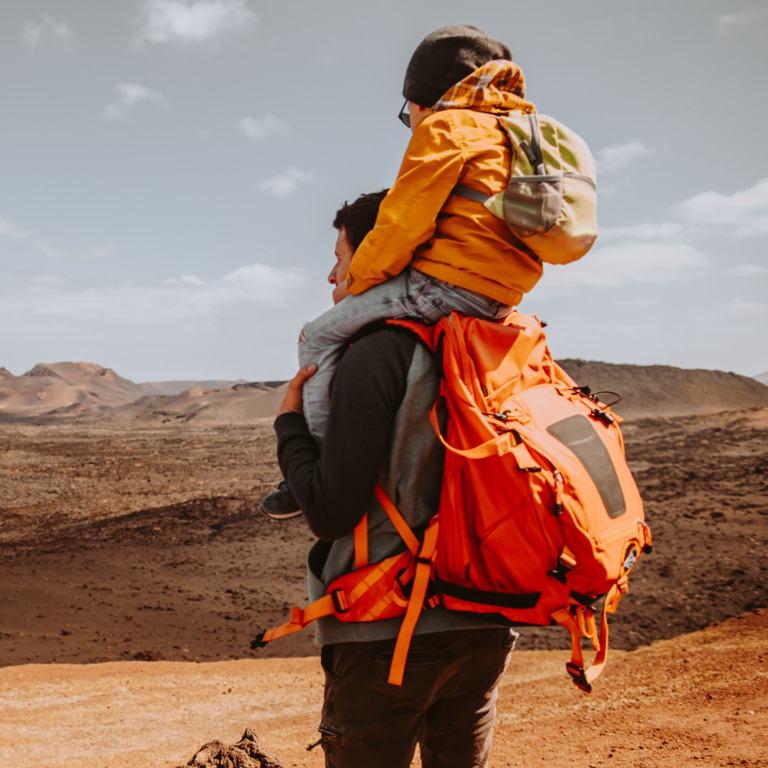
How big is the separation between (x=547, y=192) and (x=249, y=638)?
236 inches

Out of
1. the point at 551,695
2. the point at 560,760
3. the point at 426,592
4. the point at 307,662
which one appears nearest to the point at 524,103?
the point at 426,592

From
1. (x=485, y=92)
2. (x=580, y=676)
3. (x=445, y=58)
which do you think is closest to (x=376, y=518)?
(x=580, y=676)

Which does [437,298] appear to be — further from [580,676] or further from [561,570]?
[580,676]

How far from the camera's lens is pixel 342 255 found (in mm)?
1696

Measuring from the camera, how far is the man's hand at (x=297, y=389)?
1.49m

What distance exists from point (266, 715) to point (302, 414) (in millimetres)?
3528

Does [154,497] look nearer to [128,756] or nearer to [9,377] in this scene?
[128,756]

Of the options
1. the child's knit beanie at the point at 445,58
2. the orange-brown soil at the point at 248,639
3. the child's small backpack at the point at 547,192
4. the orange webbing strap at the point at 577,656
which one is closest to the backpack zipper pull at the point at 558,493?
the orange webbing strap at the point at 577,656

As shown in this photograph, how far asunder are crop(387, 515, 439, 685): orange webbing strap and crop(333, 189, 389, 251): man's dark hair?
0.73 meters

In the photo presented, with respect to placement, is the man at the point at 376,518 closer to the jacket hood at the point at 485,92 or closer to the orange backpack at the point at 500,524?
the orange backpack at the point at 500,524

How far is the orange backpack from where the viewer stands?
126 cm

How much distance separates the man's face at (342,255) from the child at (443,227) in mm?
242

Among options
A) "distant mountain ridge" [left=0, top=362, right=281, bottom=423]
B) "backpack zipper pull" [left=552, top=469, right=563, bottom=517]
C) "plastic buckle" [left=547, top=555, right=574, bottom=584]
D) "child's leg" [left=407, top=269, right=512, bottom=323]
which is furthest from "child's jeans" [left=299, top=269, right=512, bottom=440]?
"distant mountain ridge" [left=0, top=362, right=281, bottom=423]

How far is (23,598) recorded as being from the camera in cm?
687
